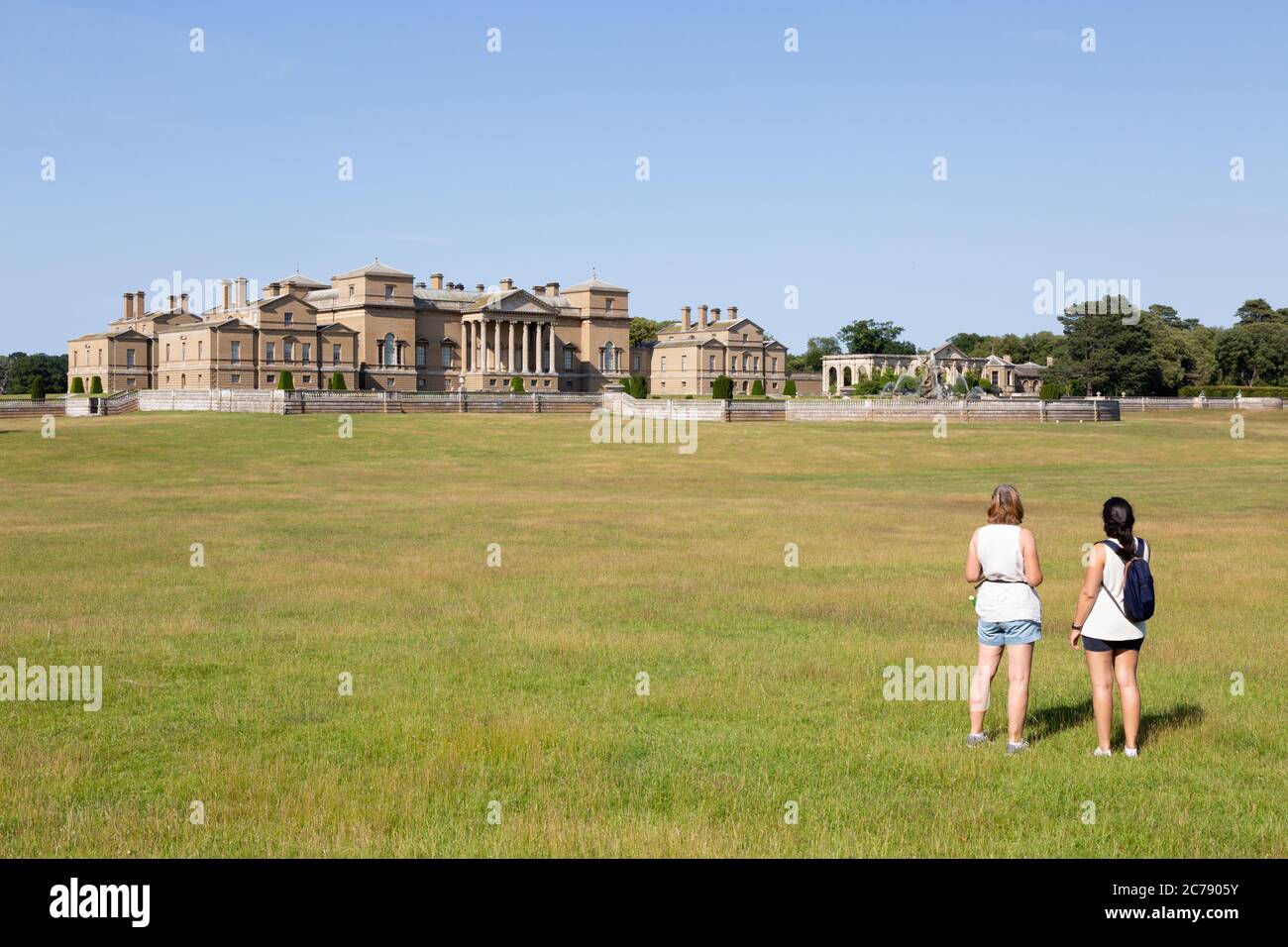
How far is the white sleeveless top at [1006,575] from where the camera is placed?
1083 cm

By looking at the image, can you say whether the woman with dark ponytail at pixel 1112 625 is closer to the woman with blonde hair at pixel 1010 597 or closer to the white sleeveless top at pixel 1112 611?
the white sleeveless top at pixel 1112 611

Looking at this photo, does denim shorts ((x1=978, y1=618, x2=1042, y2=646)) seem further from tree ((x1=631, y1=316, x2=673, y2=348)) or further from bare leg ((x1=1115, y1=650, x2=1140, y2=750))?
tree ((x1=631, y1=316, x2=673, y2=348))

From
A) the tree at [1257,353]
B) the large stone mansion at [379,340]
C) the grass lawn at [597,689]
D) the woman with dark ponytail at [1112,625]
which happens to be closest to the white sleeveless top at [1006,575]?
the woman with dark ponytail at [1112,625]

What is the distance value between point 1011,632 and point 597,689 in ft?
14.2

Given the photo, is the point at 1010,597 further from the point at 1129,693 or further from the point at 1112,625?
the point at 1129,693

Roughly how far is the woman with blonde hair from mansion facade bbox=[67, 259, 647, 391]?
107785mm

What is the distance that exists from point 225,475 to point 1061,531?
30.2 meters

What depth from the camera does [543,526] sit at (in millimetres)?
29875

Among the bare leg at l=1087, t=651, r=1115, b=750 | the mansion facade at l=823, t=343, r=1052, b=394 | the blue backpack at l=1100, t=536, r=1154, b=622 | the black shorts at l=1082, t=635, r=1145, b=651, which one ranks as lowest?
the bare leg at l=1087, t=651, r=1115, b=750

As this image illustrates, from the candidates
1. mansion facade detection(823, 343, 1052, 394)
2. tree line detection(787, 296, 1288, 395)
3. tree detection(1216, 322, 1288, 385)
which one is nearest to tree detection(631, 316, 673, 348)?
mansion facade detection(823, 343, 1052, 394)

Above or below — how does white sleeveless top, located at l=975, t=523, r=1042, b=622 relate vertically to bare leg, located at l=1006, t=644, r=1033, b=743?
above

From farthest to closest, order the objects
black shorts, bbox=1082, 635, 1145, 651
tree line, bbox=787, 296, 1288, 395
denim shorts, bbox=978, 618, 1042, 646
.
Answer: tree line, bbox=787, 296, 1288, 395
denim shorts, bbox=978, 618, 1042, 646
black shorts, bbox=1082, 635, 1145, 651

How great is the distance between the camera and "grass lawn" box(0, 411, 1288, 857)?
903cm
